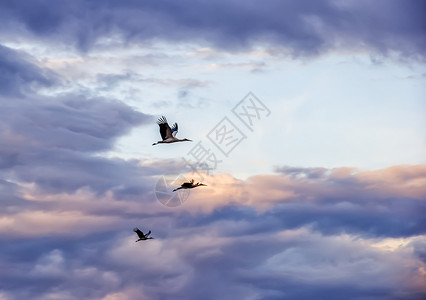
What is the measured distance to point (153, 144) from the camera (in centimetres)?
19988

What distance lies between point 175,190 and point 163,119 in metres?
14.2

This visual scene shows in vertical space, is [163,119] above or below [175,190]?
above

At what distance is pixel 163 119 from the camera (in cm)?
19938

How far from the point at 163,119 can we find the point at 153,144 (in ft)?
17.5

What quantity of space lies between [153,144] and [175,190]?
10043 millimetres

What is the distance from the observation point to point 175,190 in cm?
19962
